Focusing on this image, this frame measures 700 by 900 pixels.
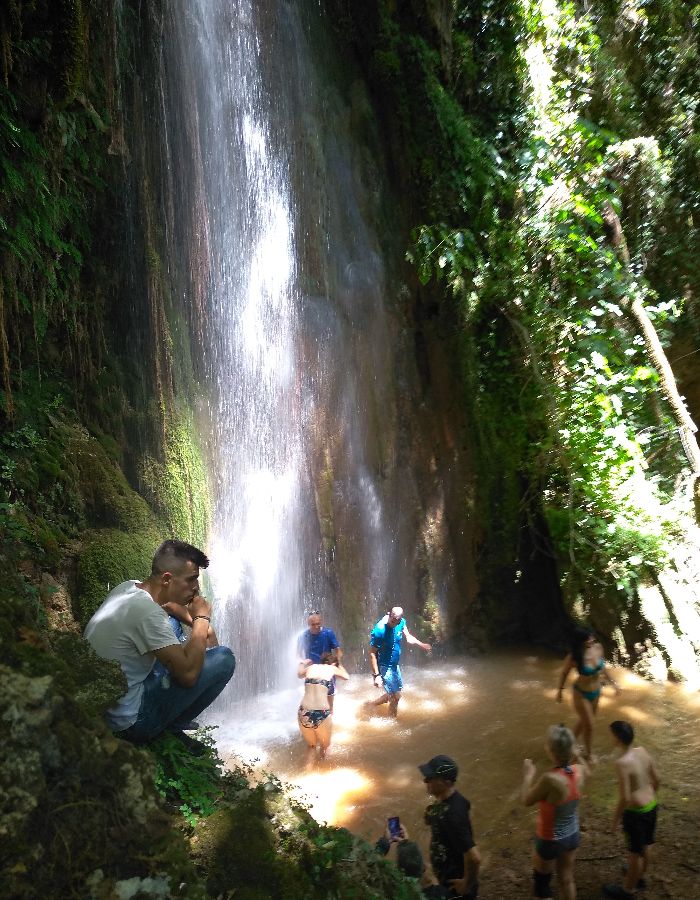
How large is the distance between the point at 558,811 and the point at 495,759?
8.62 feet

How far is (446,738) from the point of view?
7.04m

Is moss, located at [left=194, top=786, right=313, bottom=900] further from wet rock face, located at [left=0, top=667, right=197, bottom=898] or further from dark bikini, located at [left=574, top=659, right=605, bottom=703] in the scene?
dark bikini, located at [left=574, top=659, right=605, bottom=703]

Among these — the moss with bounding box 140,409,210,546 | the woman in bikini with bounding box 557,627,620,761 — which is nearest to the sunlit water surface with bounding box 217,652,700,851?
the woman in bikini with bounding box 557,627,620,761

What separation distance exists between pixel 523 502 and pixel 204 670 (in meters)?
7.68

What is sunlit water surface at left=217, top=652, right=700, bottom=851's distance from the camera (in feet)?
18.6

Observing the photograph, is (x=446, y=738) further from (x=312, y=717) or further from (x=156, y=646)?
(x=156, y=646)

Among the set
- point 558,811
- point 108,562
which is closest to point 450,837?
point 558,811

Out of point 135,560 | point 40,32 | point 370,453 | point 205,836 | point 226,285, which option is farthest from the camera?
point 370,453

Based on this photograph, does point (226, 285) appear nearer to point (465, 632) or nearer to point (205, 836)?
point (465, 632)

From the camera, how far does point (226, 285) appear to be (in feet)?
30.0

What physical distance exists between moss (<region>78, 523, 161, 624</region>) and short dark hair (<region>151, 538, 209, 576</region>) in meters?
2.05

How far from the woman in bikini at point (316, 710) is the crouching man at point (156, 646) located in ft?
10.1

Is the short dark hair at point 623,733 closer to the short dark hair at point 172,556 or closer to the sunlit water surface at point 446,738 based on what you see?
the sunlit water surface at point 446,738

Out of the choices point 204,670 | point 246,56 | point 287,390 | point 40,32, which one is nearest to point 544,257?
point 287,390
